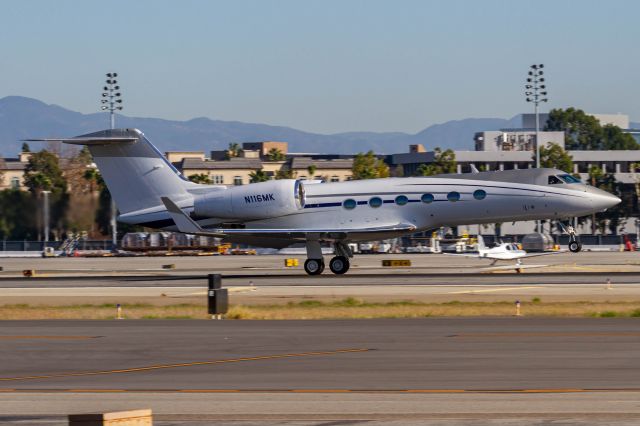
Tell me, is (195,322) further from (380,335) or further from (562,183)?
(562,183)

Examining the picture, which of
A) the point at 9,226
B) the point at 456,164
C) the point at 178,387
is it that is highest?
the point at 456,164

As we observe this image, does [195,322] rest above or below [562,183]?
below

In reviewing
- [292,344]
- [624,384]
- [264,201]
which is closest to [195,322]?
[292,344]

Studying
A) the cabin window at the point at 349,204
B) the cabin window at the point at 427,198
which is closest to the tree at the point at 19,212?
the cabin window at the point at 349,204

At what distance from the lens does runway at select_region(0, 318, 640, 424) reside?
15531 mm

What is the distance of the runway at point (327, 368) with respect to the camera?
51.0 ft

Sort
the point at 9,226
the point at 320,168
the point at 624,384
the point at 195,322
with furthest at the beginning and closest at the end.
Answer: the point at 320,168
the point at 9,226
the point at 195,322
the point at 624,384

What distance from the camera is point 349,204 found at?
1865 inches

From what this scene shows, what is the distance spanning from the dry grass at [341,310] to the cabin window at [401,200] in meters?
13.5

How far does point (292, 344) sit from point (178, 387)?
17.5ft

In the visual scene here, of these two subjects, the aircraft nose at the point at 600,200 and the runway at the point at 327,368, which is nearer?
the runway at the point at 327,368

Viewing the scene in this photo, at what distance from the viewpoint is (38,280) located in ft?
163

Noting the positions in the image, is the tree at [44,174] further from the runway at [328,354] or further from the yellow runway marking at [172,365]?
the yellow runway marking at [172,365]

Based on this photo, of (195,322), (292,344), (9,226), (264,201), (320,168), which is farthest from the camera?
(320,168)
